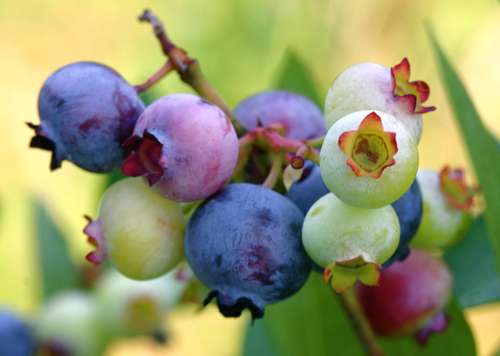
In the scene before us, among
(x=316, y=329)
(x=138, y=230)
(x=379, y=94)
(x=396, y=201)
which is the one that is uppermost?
(x=379, y=94)

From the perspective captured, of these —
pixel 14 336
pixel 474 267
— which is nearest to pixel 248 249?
pixel 474 267

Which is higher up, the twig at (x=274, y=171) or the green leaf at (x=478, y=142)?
the green leaf at (x=478, y=142)

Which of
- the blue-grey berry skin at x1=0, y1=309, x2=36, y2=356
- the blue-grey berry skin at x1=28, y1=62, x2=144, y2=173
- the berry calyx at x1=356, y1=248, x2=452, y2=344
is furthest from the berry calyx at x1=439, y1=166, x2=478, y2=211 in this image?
the blue-grey berry skin at x1=0, y1=309, x2=36, y2=356

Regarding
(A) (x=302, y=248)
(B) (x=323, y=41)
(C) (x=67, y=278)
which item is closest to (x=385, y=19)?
(B) (x=323, y=41)

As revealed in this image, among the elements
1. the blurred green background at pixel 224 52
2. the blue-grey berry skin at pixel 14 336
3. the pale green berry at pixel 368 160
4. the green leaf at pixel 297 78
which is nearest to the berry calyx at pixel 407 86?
the pale green berry at pixel 368 160

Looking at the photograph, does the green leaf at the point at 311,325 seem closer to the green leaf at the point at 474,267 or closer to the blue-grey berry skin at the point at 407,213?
the green leaf at the point at 474,267

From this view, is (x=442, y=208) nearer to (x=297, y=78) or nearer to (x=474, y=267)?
(x=474, y=267)

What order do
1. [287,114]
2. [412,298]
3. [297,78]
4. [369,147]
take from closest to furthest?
1. [369,147]
2. [287,114]
3. [412,298]
4. [297,78]
